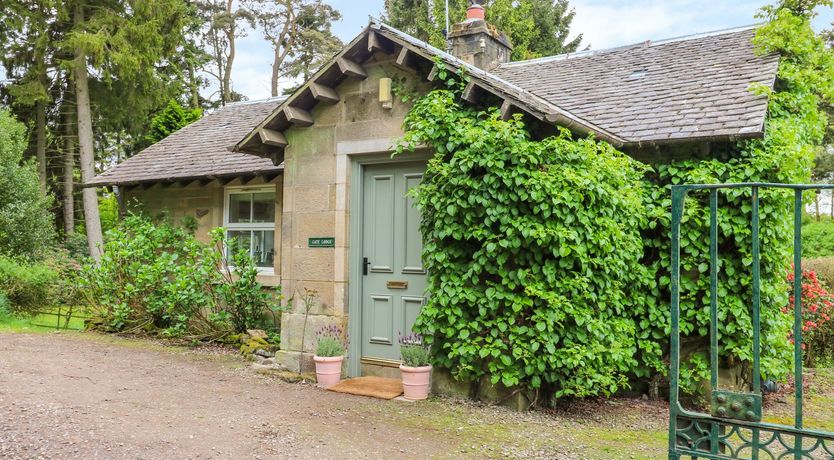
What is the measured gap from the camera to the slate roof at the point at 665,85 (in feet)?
21.5

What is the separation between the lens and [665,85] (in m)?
8.16

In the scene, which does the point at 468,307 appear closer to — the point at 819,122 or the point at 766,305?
the point at 766,305

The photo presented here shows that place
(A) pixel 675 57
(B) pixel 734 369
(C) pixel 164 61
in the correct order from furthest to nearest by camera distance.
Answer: (C) pixel 164 61 → (A) pixel 675 57 → (B) pixel 734 369

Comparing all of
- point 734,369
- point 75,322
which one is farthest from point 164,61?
point 734,369

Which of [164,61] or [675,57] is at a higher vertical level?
[164,61]

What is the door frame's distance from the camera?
715 cm

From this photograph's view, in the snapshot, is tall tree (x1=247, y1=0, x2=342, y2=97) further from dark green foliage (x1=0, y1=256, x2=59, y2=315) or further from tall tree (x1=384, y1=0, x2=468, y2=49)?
dark green foliage (x1=0, y1=256, x2=59, y2=315)

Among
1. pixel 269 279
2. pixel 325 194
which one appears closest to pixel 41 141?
pixel 269 279

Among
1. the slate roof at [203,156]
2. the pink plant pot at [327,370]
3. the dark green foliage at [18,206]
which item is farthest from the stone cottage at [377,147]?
the dark green foliage at [18,206]

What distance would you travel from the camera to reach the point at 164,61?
74.3ft

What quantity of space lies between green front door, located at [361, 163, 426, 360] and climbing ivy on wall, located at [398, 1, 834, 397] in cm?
58

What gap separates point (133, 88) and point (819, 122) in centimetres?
1849

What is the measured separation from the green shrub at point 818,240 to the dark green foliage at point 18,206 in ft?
69.3

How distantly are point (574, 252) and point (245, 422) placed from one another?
10.7ft
